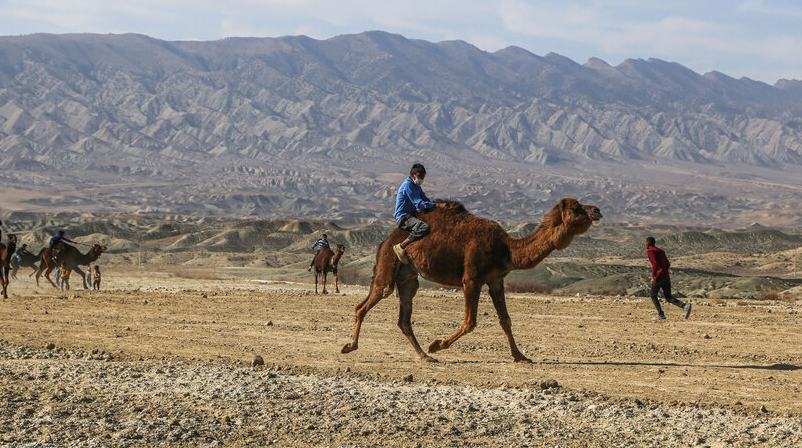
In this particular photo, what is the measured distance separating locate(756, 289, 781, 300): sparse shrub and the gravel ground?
23498 millimetres

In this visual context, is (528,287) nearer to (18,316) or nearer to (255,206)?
(18,316)

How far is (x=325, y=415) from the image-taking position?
392 inches

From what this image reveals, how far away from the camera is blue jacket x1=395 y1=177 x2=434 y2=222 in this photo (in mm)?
13977

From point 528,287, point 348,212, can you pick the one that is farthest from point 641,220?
point 528,287

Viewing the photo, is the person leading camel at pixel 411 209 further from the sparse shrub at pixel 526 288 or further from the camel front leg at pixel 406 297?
the sparse shrub at pixel 526 288

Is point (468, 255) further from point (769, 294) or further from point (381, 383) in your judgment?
point (769, 294)

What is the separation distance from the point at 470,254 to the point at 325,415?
420cm

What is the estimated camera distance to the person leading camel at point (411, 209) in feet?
45.3

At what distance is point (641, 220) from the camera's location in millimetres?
185875

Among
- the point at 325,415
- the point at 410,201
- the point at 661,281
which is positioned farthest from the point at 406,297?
the point at 661,281

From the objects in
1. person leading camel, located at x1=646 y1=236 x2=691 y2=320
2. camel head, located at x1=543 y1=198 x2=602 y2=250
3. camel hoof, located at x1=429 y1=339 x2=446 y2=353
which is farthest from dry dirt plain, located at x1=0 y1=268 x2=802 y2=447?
camel head, located at x1=543 y1=198 x2=602 y2=250

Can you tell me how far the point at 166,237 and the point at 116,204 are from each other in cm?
9078

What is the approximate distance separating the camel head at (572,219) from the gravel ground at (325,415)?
2.54 meters

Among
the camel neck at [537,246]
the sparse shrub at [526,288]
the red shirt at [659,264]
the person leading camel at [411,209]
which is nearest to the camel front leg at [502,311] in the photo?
the camel neck at [537,246]
